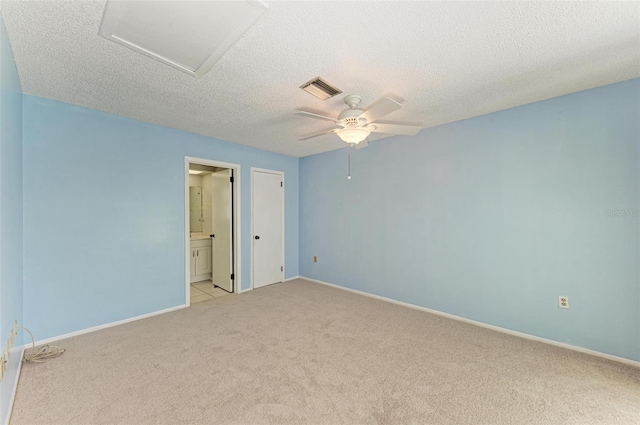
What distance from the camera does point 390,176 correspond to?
378 cm

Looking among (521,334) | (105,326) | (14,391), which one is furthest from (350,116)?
(105,326)

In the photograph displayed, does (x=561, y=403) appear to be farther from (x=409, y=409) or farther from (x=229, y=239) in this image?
(x=229, y=239)

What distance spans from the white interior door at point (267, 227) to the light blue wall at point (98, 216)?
1160mm

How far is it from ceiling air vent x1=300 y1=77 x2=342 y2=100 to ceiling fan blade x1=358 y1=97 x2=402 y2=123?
40 centimetres

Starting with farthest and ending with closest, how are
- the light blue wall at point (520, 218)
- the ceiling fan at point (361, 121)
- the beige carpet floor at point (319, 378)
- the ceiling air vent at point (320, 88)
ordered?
A: the light blue wall at point (520, 218)
the ceiling air vent at point (320, 88)
the ceiling fan at point (361, 121)
the beige carpet floor at point (319, 378)

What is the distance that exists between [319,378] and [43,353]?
8.32ft

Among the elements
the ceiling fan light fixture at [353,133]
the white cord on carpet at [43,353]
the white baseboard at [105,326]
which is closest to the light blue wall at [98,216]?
the white baseboard at [105,326]

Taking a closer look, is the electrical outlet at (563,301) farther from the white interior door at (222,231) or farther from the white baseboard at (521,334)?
Result: the white interior door at (222,231)

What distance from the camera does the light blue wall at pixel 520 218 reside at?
2.25m

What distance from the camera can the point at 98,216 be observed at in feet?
9.37

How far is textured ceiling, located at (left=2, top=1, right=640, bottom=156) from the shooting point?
4.75ft

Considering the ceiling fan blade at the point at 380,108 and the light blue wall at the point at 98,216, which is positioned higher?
the ceiling fan blade at the point at 380,108

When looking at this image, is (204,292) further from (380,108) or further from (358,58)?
(358,58)

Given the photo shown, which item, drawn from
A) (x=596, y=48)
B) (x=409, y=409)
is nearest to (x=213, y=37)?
(x=596, y=48)
